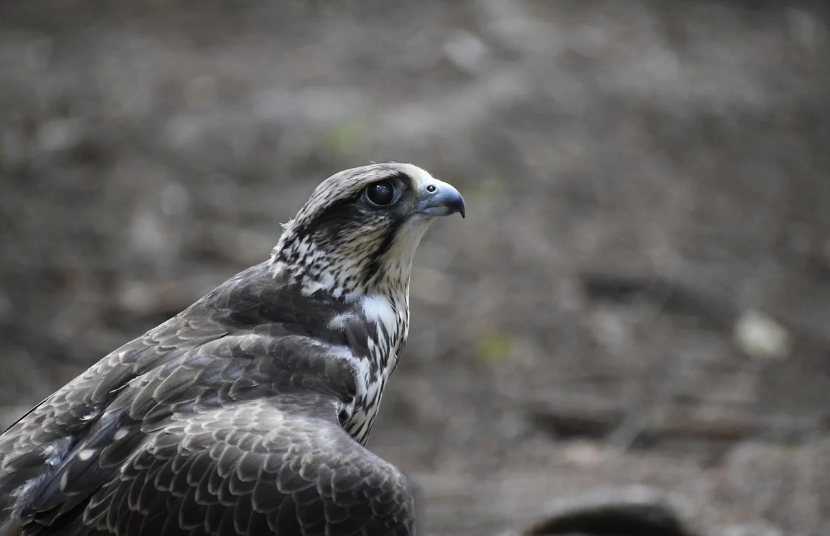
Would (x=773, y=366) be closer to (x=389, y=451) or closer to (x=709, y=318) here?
(x=709, y=318)

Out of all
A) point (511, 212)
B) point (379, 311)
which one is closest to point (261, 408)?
point (379, 311)

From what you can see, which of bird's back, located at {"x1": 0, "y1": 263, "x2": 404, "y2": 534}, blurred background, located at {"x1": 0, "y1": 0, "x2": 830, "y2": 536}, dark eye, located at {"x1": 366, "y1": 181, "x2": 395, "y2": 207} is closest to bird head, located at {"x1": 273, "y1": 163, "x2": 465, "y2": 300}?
dark eye, located at {"x1": 366, "y1": 181, "x2": 395, "y2": 207}

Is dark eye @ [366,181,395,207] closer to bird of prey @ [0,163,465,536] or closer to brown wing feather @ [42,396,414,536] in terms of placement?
bird of prey @ [0,163,465,536]

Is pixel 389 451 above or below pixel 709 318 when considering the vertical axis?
below

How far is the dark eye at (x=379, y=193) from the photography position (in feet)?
12.1

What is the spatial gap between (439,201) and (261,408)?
0.99 meters

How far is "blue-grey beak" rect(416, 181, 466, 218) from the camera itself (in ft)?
12.2

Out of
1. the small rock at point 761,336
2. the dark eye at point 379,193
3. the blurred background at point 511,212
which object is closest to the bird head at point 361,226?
the dark eye at point 379,193

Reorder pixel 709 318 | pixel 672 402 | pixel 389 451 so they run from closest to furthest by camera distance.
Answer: pixel 389 451 → pixel 672 402 → pixel 709 318

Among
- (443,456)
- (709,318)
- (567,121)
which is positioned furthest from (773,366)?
(567,121)

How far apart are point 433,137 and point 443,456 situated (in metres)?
3.24

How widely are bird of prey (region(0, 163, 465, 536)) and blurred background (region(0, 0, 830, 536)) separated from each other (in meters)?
1.84

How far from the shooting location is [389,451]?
228 inches

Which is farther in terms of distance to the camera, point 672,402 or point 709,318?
point 709,318
